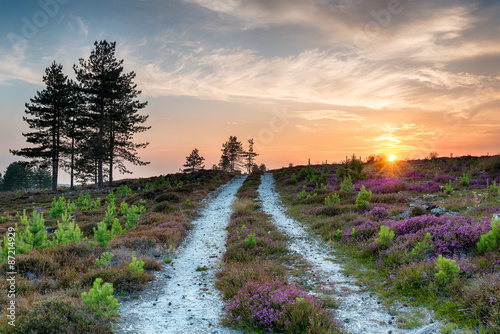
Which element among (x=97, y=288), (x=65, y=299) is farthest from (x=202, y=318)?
(x=65, y=299)

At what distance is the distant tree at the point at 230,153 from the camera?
88875mm

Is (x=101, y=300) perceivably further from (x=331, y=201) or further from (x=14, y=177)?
(x=14, y=177)

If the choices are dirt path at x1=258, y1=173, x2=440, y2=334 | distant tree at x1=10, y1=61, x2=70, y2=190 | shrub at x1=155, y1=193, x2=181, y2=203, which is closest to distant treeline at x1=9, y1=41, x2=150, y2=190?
distant tree at x1=10, y1=61, x2=70, y2=190

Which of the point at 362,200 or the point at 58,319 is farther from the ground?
the point at 362,200

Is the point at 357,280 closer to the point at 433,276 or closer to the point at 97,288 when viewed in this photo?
the point at 433,276

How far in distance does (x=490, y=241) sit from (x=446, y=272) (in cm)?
195

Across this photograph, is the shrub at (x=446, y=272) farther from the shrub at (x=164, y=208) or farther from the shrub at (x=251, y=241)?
the shrub at (x=164, y=208)

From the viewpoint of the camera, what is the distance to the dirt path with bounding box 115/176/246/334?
568cm

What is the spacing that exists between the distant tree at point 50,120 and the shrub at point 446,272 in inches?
1933

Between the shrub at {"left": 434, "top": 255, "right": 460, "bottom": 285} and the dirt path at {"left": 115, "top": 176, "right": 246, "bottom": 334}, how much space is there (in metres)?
4.73

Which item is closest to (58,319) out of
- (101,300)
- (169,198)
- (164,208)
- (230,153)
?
(101,300)

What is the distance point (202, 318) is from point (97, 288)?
2.41 meters

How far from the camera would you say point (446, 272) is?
19.1 feet

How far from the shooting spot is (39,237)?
32.0ft
